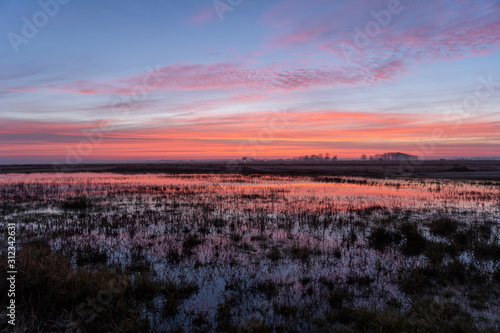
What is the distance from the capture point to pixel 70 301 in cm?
557

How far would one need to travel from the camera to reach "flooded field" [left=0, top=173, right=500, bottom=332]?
534cm

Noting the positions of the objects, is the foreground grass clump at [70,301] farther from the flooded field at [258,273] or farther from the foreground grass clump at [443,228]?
the foreground grass clump at [443,228]

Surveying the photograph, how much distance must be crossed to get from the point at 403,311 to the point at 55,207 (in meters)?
20.0

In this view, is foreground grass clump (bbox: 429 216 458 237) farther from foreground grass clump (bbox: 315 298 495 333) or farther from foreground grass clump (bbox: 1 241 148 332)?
foreground grass clump (bbox: 1 241 148 332)

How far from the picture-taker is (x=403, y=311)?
5.76 meters

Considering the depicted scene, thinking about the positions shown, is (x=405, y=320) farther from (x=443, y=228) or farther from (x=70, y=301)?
(x=443, y=228)

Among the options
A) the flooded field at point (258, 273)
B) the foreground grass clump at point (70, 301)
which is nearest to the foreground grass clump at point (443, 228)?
the flooded field at point (258, 273)

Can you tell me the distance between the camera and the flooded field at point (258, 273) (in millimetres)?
5336

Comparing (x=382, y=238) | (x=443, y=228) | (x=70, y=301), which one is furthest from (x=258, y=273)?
(x=443, y=228)

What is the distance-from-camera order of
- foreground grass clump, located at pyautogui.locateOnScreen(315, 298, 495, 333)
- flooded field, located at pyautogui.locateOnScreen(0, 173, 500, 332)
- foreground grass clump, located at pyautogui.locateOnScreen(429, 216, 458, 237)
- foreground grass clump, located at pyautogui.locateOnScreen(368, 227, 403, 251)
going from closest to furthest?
foreground grass clump, located at pyautogui.locateOnScreen(315, 298, 495, 333) < flooded field, located at pyautogui.locateOnScreen(0, 173, 500, 332) < foreground grass clump, located at pyautogui.locateOnScreen(368, 227, 403, 251) < foreground grass clump, located at pyautogui.locateOnScreen(429, 216, 458, 237)

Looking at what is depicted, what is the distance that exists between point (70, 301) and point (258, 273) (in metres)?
4.44

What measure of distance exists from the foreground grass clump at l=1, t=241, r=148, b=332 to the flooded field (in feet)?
0.08

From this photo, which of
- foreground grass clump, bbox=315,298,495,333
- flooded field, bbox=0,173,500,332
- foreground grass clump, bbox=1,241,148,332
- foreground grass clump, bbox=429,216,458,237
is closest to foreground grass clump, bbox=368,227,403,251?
flooded field, bbox=0,173,500,332

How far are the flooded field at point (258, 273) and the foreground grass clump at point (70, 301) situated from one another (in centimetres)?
2
